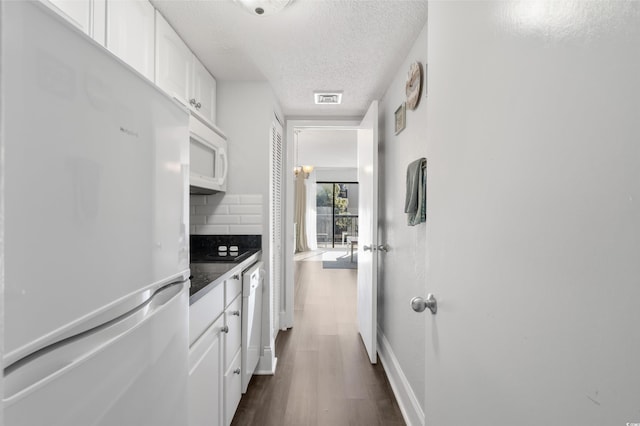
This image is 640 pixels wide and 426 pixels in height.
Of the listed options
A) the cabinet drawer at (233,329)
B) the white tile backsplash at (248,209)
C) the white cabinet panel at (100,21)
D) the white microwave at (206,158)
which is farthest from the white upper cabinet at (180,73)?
the cabinet drawer at (233,329)

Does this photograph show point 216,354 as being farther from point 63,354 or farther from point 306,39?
point 306,39

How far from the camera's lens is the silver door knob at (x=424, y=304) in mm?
877

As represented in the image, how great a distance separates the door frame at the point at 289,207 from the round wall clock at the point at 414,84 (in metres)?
1.25

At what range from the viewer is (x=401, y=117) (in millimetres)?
1959

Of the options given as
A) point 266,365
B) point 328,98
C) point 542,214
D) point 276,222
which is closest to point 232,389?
point 266,365

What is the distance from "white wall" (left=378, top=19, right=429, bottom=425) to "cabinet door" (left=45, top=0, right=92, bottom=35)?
4.80 ft

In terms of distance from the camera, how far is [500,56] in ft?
1.94

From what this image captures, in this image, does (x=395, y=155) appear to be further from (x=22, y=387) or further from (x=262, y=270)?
(x=22, y=387)

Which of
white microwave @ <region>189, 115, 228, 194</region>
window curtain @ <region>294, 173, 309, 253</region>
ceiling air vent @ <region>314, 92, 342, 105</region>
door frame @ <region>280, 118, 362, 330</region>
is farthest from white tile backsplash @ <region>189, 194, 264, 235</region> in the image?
window curtain @ <region>294, 173, 309, 253</region>

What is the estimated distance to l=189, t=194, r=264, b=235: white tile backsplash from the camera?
2.27m

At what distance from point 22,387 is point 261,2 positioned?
61.1 inches

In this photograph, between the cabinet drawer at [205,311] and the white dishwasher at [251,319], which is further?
the white dishwasher at [251,319]

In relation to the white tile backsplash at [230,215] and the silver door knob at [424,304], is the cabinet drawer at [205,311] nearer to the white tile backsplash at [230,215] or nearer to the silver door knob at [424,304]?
the silver door knob at [424,304]

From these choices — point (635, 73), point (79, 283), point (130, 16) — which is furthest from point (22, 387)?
point (130, 16)
